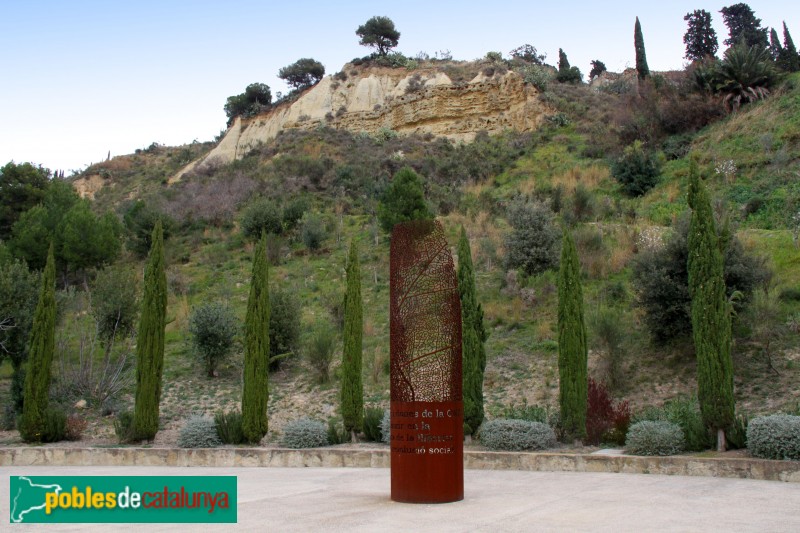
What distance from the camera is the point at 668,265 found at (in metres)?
16.5

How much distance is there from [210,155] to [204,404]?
147ft

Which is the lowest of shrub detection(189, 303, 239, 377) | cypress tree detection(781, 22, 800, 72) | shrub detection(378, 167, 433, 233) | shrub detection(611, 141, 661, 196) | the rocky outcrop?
shrub detection(189, 303, 239, 377)

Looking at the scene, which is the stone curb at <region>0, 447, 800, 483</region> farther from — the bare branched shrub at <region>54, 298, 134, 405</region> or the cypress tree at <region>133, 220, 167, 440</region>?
the bare branched shrub at <region>54, 298, 134, 405</region>

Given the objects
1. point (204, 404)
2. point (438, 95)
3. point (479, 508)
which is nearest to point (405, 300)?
point (479, 508)

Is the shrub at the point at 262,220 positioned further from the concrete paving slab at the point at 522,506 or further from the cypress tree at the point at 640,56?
the cypress tree at the point at 640,56

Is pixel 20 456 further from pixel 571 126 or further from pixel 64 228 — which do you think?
Result: pixel 571 126

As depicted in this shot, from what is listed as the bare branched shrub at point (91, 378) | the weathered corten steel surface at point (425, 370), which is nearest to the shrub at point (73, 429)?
the bare branched shrub at point (91, 378)

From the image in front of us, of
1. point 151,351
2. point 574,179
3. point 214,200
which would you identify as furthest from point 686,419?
point 214,200

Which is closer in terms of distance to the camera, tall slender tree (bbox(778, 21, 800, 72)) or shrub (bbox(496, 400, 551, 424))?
shrub (bbox(496, 400, 551, 424))

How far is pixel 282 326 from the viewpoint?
67.1 feet

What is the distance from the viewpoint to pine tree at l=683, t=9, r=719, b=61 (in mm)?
53000

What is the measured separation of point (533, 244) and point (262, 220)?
1521cm

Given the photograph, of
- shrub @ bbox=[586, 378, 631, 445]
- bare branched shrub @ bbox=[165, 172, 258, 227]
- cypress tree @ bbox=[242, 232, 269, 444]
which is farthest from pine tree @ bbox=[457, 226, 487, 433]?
A: bare branched shrub @ bbox=[165, 172, 258, 227]

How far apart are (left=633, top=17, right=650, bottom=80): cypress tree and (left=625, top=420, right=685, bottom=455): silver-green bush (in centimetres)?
4080
